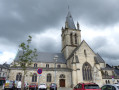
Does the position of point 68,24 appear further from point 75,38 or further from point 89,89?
point 89,89

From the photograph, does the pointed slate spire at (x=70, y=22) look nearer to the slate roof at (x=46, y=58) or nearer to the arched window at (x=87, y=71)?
the slate roof at (x=46, y=58)

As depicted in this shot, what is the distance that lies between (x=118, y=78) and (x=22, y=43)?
1272 inches

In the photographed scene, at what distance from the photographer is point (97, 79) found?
89.6 ft

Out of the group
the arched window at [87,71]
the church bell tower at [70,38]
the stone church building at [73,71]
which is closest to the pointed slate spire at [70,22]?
the church bell tower at [70,38]

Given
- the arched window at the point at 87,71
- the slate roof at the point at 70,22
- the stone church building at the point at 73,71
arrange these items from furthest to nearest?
the slate roof at the point at 70,22
the arched window at the point at 87,71
the stone church building at the point at 73,71

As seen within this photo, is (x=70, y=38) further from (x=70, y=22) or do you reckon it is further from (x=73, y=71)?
(x=73, y=71)

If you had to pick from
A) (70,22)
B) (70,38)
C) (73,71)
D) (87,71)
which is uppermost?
(70,22)

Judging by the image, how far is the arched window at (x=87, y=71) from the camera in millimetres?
27750

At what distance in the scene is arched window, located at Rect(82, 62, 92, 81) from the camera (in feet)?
91.0

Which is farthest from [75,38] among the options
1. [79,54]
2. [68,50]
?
[79,54]

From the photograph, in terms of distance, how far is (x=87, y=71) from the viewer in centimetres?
2861

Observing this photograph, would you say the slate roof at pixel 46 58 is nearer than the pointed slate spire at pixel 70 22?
Yes

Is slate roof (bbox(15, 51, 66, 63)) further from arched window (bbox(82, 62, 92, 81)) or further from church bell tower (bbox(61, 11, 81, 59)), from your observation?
arched window (bbox(82, 62, 92, 81))

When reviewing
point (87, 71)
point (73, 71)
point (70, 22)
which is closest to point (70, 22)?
point (70, 22)
